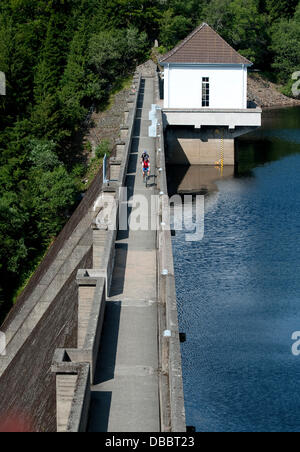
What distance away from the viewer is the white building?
2277 inches

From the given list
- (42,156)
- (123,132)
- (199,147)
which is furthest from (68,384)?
(199,147)

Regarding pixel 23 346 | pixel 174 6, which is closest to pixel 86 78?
pixel 174 6

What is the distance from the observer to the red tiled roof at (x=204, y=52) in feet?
190

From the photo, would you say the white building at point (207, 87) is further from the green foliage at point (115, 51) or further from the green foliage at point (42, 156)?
the green foliage at point (115, 51)

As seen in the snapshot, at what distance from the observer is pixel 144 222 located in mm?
27875

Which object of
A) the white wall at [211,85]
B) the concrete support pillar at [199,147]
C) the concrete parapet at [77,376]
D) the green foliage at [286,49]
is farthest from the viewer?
the green foliage at [286,49]

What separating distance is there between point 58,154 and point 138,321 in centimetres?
4827

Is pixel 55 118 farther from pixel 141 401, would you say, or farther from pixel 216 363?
pixel 141 401

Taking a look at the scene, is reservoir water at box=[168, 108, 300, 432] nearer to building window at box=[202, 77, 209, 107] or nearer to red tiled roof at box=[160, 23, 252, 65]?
building window at box=[202, 77, 209, 107]

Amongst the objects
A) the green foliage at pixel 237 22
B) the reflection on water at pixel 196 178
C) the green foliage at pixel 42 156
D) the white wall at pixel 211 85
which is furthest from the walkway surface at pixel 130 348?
the green foliage at pixel 237 22

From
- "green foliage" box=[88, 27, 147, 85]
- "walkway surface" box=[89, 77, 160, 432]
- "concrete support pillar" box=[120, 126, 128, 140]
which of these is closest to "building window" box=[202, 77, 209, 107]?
"concrete support pillar" box=[120, 126, 128, 140]

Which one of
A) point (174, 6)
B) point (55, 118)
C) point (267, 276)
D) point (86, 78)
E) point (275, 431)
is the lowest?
point (275, 431)

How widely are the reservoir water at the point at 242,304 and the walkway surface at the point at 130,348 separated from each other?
20.0ft

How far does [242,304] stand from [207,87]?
28692mm
